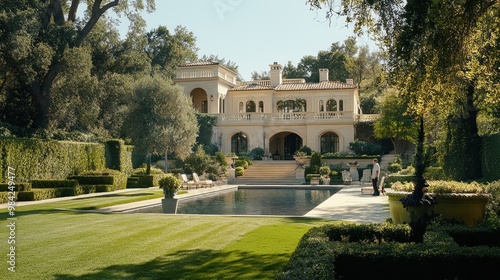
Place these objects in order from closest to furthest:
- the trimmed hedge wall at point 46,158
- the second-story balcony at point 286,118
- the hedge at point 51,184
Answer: the trimmed hedge wall at point 46,158 → the hedge at point 51,184 → the second-story balcony at point 286,118

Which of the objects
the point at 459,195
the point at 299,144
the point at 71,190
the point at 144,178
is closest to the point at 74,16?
the point at 144,178

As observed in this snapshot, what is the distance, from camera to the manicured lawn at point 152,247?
6.76m

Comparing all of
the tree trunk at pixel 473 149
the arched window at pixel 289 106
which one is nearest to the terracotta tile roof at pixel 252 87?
the arched window at pixel 289 106

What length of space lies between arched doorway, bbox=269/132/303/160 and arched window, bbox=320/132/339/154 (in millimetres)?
3676

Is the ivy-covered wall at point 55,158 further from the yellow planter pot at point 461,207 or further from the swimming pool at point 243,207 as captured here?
the yellow planter pot at point 461,207

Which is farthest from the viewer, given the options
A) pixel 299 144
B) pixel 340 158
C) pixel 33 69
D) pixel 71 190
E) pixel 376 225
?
pixel 299 144

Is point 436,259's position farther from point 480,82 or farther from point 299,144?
point 299,144

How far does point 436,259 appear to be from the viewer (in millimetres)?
5855

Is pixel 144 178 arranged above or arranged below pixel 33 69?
below

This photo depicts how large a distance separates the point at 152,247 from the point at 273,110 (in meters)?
40.7

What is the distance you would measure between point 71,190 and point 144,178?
695 cm

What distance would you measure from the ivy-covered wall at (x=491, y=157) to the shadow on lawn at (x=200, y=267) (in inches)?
535

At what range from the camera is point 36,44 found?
26.6 metres

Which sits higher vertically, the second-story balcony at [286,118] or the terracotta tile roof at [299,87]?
the terracotta tile roof at [299,87]
